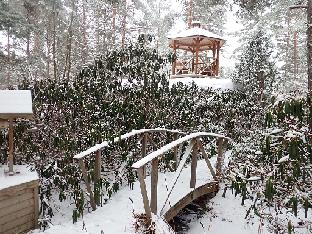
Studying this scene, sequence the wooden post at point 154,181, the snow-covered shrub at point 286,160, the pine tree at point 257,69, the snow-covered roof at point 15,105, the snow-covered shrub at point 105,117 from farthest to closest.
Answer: the pine tree at point 257,69
the snow-covered shrub at point 105,117
the snow-covered roof at point 15,105
the wooden post at point 154,181
the snow-covered shrub at point 286,160

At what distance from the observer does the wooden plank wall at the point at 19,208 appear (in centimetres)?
563

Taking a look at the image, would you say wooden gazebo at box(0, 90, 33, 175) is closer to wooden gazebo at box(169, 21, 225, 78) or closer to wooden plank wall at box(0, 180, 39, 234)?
wooden plank wall at box(0, 180, 39, 234)

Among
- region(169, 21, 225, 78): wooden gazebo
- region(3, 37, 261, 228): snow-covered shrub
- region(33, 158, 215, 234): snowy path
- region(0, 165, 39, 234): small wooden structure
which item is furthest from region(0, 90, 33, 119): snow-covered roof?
region(169, 21, 225, 78): wooden gazebo

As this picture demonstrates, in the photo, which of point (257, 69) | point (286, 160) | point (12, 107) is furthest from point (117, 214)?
point (257, 69)

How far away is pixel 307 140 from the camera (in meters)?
5.71

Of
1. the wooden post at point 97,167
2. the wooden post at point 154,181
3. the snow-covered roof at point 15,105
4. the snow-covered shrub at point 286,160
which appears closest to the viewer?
the snow-covered shrub at point 286,160

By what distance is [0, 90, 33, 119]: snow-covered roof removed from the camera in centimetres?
643

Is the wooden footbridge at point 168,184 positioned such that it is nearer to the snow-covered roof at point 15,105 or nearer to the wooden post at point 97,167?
the wooden post at point 97,167


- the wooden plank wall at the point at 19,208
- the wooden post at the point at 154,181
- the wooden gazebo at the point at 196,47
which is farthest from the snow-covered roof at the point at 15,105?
the wooden gazebo at the point at 196,47

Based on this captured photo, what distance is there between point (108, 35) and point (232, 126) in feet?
69.8

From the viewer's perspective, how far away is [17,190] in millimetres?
5871

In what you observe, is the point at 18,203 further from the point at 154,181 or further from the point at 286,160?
the point at 286,160

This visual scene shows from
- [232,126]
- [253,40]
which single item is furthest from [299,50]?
[232,126]

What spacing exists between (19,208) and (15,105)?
73.0 inches
